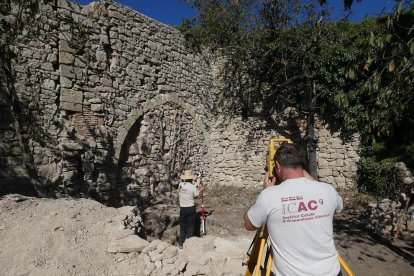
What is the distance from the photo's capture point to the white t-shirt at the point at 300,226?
6.72 ft

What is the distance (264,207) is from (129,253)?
249 centimetres

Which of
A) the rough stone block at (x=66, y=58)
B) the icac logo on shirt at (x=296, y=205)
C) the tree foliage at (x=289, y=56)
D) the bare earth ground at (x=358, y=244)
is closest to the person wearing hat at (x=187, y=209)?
the bare earth ground at (x=358, y=244)

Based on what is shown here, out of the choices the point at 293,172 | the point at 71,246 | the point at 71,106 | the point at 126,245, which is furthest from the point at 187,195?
the point at 293,172

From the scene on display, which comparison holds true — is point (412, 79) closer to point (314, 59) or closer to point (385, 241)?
point (385, 241)

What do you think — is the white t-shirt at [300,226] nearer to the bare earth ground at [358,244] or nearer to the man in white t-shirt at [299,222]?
the man in white t-shirt at [299,222]

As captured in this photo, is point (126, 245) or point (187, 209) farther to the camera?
point (187, 209)

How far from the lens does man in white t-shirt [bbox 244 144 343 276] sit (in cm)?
205

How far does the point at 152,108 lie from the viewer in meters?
9.39

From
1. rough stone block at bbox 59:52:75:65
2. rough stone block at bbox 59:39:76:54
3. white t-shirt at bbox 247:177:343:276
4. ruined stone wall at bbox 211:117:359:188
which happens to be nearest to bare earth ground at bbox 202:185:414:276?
ruined stone wall at bbox 211:117:359:188

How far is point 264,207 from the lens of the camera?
2.12m

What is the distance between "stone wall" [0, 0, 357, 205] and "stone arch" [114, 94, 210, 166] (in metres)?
0.03

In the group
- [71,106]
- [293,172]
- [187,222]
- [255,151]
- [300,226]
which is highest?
[71,106]

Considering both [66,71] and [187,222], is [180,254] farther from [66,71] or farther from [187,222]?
[66,71]

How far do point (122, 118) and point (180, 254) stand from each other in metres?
4.83
